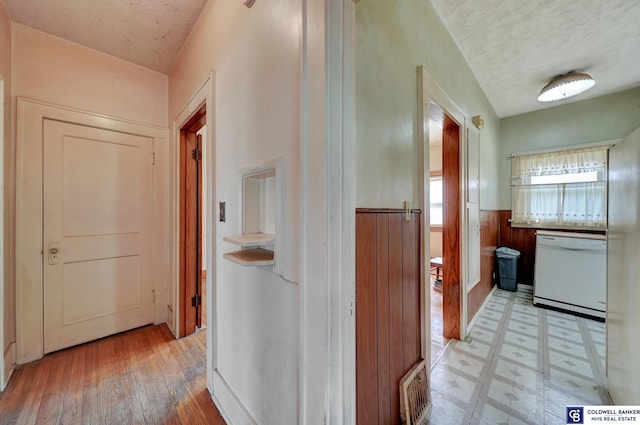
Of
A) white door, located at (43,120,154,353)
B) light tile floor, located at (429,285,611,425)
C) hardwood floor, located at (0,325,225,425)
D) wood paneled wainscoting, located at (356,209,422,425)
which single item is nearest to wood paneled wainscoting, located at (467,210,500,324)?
→ light tile floor, located at (429,285,611,425)

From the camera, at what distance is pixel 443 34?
5.94 feet

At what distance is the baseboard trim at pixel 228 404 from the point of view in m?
1.19

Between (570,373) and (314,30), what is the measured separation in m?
2.79

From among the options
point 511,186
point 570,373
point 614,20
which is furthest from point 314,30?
point 511,186

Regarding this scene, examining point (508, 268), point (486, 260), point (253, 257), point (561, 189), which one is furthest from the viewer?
point (508, 268)

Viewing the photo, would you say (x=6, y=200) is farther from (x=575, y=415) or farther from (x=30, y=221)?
(x=575, y=415)

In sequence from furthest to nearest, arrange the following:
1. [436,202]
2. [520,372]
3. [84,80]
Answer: [436,202], [84,80], [520,372]

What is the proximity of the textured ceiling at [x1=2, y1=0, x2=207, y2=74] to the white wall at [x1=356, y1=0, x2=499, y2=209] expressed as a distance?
1.29m

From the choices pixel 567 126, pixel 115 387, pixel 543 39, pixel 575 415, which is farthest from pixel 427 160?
pixel 567 126

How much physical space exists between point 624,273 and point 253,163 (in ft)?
7.00

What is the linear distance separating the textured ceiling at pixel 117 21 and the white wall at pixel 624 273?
108 inches

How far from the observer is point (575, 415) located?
1.31m

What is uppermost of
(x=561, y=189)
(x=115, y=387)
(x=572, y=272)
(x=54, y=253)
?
(x=561, y=189)

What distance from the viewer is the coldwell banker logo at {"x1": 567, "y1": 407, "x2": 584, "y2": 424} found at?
1.29 metres
